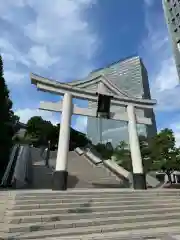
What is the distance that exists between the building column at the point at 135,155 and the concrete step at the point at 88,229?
437 cm

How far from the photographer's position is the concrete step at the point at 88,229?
4.93 meters

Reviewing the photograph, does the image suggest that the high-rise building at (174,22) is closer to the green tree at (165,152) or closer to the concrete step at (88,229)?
the green tree at (165,152)

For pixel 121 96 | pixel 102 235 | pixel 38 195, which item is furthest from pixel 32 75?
pixel 102 235

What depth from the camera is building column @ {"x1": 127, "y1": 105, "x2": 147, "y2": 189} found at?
10.9 meters

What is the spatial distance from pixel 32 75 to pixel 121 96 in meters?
5.55

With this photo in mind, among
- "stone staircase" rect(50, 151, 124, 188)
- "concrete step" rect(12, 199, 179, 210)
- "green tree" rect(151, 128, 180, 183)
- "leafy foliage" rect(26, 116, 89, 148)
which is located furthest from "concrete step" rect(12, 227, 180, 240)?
"leafy foliage" rect(26, 116, 89, 148)

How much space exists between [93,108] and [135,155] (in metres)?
3.72

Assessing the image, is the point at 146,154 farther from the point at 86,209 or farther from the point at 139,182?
the point at 86,209

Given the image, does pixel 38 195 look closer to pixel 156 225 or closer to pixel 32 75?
pixel 156 225

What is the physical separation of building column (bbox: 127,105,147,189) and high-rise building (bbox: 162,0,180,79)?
34533 millimetres

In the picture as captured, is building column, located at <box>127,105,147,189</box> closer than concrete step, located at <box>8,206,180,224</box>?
No

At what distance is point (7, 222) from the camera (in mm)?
5461

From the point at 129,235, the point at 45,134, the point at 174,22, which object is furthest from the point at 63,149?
the point at 174,22

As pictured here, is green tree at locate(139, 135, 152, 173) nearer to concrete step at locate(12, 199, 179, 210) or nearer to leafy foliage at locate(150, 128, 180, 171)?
leafy foliage at locate(150, 128, 180, 171)
